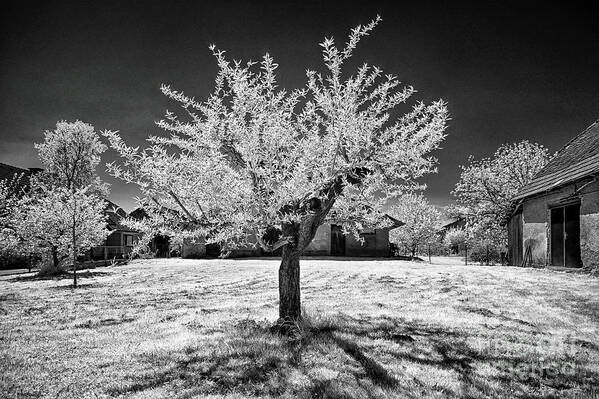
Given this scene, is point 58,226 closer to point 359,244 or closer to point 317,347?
point 317,347

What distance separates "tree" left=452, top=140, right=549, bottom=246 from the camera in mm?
27600

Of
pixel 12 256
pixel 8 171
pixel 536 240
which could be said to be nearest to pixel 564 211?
pixel 536 240

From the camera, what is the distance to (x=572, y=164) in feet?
52.0

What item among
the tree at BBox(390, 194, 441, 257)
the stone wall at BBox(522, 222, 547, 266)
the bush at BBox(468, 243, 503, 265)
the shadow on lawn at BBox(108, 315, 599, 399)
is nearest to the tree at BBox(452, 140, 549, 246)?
the bush at BBox(468, 243, 503, 265)

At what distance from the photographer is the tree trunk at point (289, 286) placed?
21.9ft

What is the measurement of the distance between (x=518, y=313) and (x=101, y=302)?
11010 mm

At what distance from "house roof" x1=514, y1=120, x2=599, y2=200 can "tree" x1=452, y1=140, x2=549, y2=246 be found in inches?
348

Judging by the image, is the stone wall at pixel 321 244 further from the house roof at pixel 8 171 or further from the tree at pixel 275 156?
the tree at pixel 275 156

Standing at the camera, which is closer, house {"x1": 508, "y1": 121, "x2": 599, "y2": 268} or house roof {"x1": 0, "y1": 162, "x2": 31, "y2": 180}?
house {"x1": 508, "y1": 121, "x2": 599, "y2": 268}

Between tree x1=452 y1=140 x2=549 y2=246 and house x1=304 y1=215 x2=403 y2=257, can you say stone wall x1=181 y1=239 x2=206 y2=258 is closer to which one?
house x1=304 y1=215 x2=403 y2=257

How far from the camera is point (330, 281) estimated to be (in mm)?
14359

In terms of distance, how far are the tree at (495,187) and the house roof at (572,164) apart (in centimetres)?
884

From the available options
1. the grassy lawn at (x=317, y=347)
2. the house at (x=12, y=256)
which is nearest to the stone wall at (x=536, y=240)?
the grassy lawn at (x=317, y=347)

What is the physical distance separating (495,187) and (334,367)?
2711 cm
